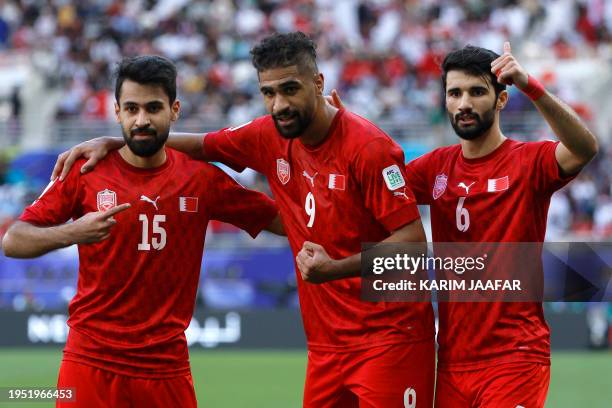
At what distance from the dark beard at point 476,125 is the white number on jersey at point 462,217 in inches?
14.2

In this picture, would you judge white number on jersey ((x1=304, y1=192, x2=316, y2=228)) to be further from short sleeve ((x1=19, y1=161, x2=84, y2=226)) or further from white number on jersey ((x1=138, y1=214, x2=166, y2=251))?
short sleeve ((x1=19, y1=161, x2=84, y2=226))

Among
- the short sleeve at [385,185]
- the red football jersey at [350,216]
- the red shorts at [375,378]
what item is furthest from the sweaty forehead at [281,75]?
the red shorts at [375,378]

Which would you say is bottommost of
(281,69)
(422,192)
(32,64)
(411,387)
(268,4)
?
(411,387)

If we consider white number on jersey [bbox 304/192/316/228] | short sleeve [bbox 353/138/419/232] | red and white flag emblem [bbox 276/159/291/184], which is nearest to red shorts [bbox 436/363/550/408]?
short sleeve [bbox 353/138/419/232]

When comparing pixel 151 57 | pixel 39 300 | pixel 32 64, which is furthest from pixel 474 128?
pixel 32 64

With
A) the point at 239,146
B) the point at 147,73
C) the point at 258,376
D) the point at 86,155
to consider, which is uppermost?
the point at 147,73

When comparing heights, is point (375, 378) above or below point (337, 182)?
below

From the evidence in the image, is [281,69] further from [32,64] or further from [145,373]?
[32,64]

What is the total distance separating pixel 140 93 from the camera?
6383mm

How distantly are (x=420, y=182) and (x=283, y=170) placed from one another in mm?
813

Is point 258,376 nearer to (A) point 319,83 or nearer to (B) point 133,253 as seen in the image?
(B) point 133,253

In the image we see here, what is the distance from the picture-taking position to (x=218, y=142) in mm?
7016

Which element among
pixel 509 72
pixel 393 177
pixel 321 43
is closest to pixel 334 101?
pixel 393 177

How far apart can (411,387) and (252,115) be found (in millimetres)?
16917
